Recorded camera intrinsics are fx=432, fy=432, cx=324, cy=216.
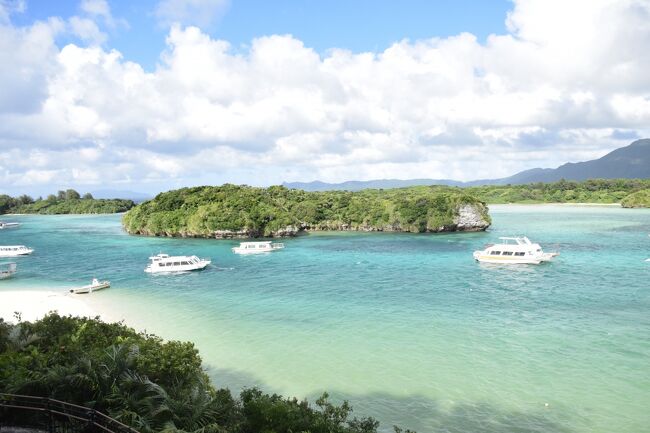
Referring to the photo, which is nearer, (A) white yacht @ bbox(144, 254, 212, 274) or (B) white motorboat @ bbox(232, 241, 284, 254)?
(A) white yacht @ bbox(144, 254, 212, 274)

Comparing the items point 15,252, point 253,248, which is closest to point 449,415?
point 253,248

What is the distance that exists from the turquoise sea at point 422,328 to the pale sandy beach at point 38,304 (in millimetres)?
1829

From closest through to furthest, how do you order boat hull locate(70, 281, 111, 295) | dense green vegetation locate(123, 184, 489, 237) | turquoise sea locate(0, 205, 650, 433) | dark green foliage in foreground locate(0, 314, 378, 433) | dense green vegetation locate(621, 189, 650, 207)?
dark green foliage in foreground locate(0, 314, 378, 433), turquoise sea locate(0, 205, 650, 433), boat hull locate(70, 281, 111, 295), dense green vegetation locate(123, 184, 489, 237), dense green vegetation locate(621, 189, 650, 207)

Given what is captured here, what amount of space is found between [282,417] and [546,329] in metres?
25.3

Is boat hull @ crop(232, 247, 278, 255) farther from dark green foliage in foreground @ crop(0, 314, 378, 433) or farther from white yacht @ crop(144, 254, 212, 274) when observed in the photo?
dark green foliage in foreground @ crop(0, 314, 378, 433)

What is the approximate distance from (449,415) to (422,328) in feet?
39.5

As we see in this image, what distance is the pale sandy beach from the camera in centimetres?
3553

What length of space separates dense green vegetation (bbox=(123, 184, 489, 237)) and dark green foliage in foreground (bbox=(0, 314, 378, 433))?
81195 millimetres

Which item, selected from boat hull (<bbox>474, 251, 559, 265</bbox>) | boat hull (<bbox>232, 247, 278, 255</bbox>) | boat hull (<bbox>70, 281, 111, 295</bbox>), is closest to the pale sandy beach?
boat hull (<bbox>70, 281, 111, 295</bbox>)

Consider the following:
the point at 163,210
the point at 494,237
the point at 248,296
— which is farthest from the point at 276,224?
the point at 248,296

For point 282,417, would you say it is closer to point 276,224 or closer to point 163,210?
point 276,224

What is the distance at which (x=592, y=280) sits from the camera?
4666 centimetres

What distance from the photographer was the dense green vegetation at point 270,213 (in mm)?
97812

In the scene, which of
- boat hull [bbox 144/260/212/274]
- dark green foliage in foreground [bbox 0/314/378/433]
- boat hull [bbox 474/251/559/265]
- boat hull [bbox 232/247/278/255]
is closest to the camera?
dark green foliage in foreground [bbox 0/314/378/433]
